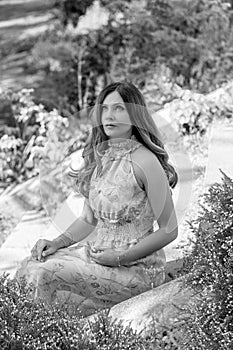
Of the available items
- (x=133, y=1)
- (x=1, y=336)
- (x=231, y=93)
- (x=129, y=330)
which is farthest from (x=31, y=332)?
(x=133, y=1)

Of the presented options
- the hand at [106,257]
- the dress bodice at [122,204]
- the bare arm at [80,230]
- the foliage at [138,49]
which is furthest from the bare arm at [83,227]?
the foliage at [138,49]

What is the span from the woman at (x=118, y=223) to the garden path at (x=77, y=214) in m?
0.42

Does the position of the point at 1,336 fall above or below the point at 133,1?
above

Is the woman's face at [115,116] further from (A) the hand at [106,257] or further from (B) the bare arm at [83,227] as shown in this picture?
(A) the hand at [106,257]

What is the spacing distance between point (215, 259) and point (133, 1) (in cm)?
500

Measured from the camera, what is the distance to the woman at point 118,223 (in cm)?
339

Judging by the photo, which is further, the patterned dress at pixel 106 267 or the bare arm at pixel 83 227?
the bare arm at pixel 83 227

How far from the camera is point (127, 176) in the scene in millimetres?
3494

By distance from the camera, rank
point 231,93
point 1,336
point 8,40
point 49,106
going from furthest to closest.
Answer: point 8,40
point 49,106
point 231,93
point 1,336

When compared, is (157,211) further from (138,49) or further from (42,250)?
(138,49)

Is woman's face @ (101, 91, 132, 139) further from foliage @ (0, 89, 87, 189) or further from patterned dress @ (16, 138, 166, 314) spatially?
foliage @ (0, 89, 87, 189)

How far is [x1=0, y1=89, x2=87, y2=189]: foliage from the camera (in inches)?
230

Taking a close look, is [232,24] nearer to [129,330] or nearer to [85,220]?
[85,220]

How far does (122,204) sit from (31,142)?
8.82 ft
